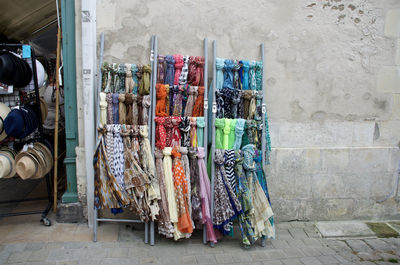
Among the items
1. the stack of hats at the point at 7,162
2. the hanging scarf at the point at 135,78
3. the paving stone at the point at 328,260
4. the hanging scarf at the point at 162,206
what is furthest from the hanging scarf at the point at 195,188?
the stack of hats at the point at 7,162

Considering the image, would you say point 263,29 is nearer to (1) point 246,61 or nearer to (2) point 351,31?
(1) point 246,61

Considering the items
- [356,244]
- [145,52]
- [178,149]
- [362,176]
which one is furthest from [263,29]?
[356,244]

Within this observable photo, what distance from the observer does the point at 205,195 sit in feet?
10.8

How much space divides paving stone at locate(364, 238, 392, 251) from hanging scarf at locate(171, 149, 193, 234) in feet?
7.53

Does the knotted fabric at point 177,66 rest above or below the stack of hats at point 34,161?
above

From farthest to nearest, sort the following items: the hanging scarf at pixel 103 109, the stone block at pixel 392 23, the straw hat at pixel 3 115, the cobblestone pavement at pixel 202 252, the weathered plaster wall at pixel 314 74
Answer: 1. the stone block at pixel 392 23
2. the weathered plaster wall at pixel 314 74
3. the straw hat at pixel 3 115
4. the hanging scarf at pixel 103 109
5. the cobblestone pavement at pixel 202 252

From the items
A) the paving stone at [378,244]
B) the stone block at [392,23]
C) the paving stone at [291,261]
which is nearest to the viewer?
the paving stone at [291,261]

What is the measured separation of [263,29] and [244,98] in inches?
36.5

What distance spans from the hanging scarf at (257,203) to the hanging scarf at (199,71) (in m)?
0.93

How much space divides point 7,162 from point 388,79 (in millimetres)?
4966

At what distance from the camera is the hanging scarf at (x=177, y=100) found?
10.9 ft

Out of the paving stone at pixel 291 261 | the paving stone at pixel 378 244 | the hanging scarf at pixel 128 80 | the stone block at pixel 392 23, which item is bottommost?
the paving stone at pixel 378 244

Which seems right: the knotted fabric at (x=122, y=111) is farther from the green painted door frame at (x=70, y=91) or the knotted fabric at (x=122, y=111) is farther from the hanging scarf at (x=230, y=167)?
the hanging scarf at (x=230, y=167)

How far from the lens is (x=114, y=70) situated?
10.8 feet
